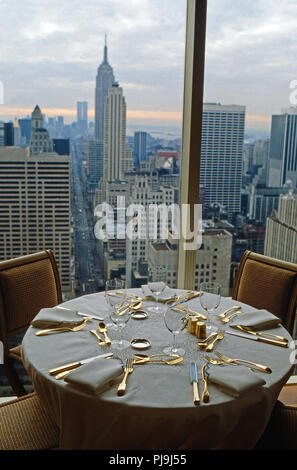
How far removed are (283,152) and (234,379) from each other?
2.30 m

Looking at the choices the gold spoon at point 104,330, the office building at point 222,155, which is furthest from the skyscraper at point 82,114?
the gold spoon at point 104,330

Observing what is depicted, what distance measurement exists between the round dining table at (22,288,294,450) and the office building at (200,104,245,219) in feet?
5.84

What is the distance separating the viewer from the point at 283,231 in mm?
3344

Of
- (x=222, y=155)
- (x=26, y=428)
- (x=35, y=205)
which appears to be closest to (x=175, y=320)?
(x=26, y=428)

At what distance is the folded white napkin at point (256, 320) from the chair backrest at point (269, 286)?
0.40 metres

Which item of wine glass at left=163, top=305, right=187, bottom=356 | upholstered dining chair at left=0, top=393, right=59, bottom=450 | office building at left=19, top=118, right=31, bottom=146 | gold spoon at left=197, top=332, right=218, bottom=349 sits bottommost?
upholstered dining chair at left=0, top=393, right=59, bottom=450

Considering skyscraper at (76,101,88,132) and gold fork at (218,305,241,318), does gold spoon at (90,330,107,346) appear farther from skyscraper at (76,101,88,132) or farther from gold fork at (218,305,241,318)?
skyscraper at (76,101,88,132)

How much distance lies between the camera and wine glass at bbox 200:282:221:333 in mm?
1856

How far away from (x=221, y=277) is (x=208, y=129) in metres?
1.11

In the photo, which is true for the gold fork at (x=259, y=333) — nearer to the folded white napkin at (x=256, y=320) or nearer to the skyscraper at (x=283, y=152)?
the folded white napkin at (x=256, y=320)

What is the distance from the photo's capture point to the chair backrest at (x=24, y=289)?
7.28ft

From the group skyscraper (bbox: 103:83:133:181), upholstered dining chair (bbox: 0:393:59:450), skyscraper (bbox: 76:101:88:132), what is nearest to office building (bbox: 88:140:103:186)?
skyscraper (bbox: 103:83:133:181)

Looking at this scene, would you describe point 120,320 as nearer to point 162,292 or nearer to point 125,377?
point 125,377

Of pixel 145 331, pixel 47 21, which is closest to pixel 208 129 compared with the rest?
pixel 47 21
